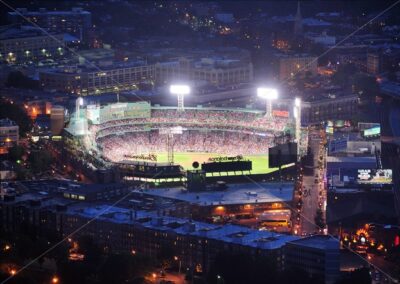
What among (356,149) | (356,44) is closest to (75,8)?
(356,44)

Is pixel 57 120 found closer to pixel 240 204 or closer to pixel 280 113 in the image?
pixel 280 113

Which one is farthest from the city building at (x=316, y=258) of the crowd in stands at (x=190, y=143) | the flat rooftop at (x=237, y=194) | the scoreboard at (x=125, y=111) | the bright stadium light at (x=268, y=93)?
the scoreboard at (x=125, y=111)

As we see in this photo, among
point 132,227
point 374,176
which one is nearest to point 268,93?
point 374,176

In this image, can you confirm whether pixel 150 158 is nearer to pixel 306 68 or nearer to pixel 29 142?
pixel 29 142

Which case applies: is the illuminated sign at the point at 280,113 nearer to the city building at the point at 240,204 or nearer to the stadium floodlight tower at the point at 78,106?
the stadium floodlight tower at the point at 78,106

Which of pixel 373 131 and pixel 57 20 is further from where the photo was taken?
pixel 57 20

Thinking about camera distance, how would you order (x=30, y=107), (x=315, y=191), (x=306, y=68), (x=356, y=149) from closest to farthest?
(x=315, y=191) → (x=356, y=149) → (x=30, y=107) → (x=306, y=68)
